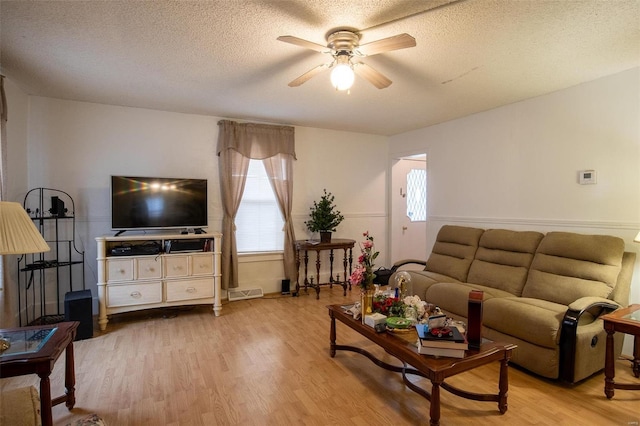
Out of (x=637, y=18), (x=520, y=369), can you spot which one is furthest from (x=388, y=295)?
(x=637, y=18)

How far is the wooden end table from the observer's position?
144cm

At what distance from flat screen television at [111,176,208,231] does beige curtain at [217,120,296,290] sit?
409 millimetres

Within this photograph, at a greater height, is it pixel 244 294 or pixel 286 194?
pixel 286 194

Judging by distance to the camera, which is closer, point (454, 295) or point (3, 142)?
point (3, 142)

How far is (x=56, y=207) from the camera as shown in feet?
10.9

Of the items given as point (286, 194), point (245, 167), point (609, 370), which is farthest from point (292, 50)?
point (609, 370)

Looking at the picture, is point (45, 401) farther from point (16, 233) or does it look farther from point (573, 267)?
point (573, 267)

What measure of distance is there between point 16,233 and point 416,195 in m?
5.41

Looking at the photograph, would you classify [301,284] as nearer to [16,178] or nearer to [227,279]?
[227,279]

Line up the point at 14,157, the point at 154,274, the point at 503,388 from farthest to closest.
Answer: the point at 154,274 → the point at 14,157 → the point at 503,388

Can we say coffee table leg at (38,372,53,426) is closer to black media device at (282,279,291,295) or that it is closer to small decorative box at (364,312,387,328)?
small decorative box at (364,312,387,328)

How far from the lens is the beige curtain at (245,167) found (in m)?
4.23

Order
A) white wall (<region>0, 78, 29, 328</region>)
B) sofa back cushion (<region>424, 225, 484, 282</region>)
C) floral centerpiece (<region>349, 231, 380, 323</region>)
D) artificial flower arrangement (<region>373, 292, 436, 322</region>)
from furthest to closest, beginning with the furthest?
sofa back cushion (<region>424, 225, 484, 282</region>), white wall (<region>0, 78, 29, 328</region>), floral centerpiece (<region>349, 231, 380, 323</region>), artificial flower arrangement (<region>373, 292, 436, 322</region>)

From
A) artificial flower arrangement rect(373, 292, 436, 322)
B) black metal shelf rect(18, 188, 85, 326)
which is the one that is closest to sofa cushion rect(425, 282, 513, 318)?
artificial flower arrangement rect(373, 292, 436, 322)
